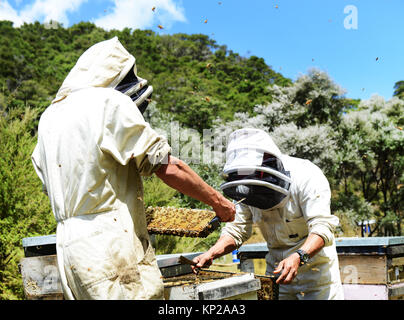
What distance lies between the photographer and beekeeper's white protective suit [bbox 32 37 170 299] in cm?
200

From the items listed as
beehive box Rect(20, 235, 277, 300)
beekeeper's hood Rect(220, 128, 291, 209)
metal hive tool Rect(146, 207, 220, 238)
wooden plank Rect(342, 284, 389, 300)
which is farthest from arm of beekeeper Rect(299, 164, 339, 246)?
wooden plank Rect(342, 284, 389, 300)

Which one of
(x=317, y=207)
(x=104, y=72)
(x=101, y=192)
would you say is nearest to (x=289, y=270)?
(x=317, y=207)

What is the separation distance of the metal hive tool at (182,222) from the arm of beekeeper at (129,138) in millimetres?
821

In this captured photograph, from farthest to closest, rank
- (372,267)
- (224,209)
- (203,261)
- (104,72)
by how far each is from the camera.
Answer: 1. (372,267)
2. (203,261)
3. (224,209)
4. (104,72)

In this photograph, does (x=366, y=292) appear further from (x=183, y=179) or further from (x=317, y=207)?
(x=183, y=179)

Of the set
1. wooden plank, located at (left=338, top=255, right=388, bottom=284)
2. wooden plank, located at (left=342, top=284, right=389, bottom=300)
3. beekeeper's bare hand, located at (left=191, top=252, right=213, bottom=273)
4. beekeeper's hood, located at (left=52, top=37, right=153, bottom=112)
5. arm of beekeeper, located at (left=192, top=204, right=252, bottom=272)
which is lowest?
wooden plank, located at (left=342, top=284, right=389, bottom=300)

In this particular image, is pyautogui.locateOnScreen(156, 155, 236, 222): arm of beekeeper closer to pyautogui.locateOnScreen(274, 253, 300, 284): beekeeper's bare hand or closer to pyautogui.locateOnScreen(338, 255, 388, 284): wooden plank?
pyautogui.locateOnScreen(274, 253, 300, 284): beekeeper's bare hand

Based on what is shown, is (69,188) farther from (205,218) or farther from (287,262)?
(287,262)

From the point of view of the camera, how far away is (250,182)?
3.00m

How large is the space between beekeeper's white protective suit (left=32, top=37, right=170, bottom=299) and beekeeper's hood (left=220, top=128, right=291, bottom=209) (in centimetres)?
108

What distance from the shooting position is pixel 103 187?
2.10 metres

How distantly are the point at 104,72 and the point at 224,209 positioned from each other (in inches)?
46.3

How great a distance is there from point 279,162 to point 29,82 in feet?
86.4
